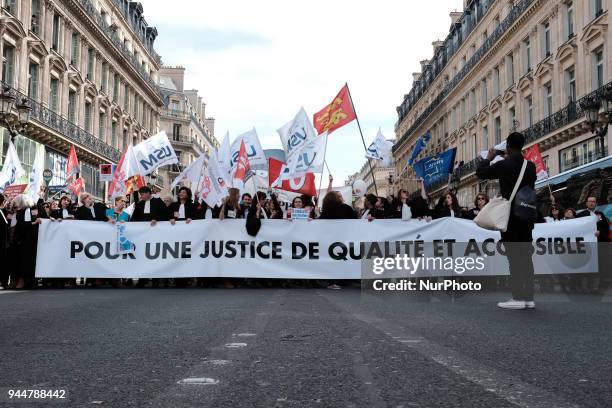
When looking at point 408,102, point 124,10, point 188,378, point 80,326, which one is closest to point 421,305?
point 80,326

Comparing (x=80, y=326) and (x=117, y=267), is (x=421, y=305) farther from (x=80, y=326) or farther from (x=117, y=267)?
(x=117, y=267)

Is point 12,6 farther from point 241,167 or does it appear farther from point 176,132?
point 176,132

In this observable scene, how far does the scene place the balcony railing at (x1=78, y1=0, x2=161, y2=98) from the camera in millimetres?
36406

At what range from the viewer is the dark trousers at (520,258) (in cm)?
679

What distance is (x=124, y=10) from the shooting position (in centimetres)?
4516

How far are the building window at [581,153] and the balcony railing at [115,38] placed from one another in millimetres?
25669

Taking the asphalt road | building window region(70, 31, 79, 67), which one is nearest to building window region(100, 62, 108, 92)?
building window region(70, 31, 79, 67)

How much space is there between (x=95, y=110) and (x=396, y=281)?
32524 millimetres

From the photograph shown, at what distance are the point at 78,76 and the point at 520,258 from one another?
1289 inches

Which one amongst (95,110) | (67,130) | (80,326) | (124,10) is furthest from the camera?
(124,10)

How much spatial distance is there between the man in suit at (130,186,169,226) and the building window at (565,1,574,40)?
953 inches

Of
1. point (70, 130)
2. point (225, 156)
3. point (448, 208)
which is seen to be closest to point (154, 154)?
point (225, 156)

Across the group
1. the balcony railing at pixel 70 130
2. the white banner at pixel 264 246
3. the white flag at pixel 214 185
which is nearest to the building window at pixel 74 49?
the balcony railing at pixel 70 130

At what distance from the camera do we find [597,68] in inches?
1079
